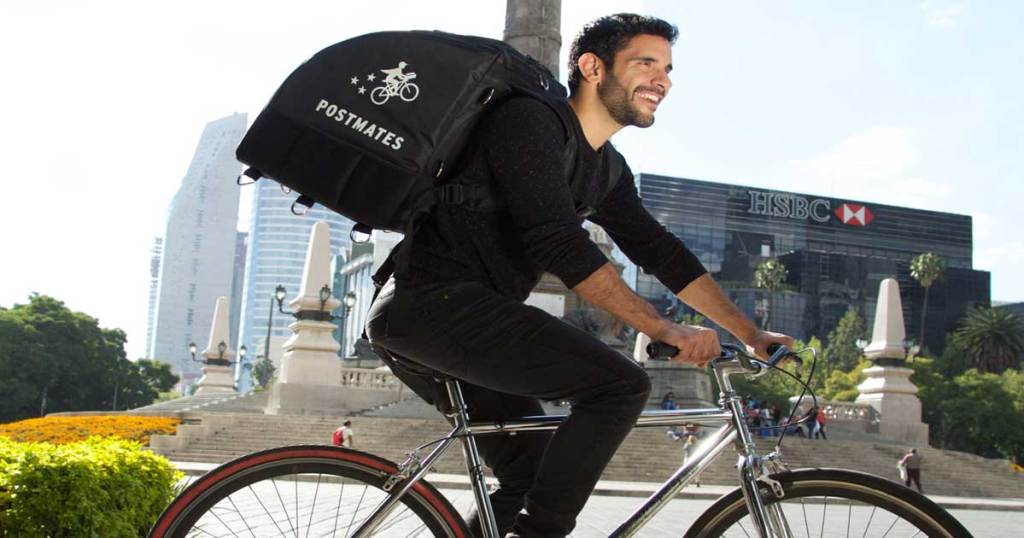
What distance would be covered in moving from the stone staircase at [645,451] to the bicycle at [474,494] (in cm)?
1869

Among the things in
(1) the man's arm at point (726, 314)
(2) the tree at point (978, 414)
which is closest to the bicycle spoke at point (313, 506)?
(1) the man's arm at point (726, 314)

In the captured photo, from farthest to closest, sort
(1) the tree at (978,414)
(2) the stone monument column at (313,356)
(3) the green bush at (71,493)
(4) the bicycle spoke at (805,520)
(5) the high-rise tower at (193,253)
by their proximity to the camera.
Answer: (5) the high-rise tower at (193,253) < (1) the tree at (978,414) < (2) the stone monument column at (313,356) < (3) the green bush at (71,493) < (4) the bicycle spoke at (805,520)

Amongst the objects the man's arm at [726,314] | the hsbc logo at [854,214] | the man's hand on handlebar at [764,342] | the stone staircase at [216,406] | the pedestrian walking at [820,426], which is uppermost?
the hsbc logo at [854,214]

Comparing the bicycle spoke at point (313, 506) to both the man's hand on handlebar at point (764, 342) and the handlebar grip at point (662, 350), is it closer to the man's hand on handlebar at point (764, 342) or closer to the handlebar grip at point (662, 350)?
the handlebar grip at point (662, 350)

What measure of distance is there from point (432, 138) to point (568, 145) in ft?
1.31

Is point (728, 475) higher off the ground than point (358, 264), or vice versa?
point (358, 264)

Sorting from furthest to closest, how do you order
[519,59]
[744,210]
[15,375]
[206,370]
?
[744,210] → [15,375] → [206,370] → [519,59]

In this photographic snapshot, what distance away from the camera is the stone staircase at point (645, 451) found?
74.5ft

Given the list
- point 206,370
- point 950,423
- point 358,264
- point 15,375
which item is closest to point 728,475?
point 206,370

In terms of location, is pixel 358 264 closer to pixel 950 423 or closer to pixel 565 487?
pixel 950 423

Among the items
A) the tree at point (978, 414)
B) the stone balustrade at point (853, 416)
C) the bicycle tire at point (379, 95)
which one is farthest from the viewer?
the tree at point (978, 414)

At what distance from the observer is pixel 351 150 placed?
8.86 feet

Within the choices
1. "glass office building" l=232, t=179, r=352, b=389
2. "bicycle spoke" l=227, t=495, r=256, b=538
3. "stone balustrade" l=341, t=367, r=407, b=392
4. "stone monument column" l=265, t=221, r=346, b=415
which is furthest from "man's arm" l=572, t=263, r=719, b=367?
"glass office building" l=232, t=179, r=352, b=389

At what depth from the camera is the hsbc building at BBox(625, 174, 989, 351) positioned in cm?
9356
